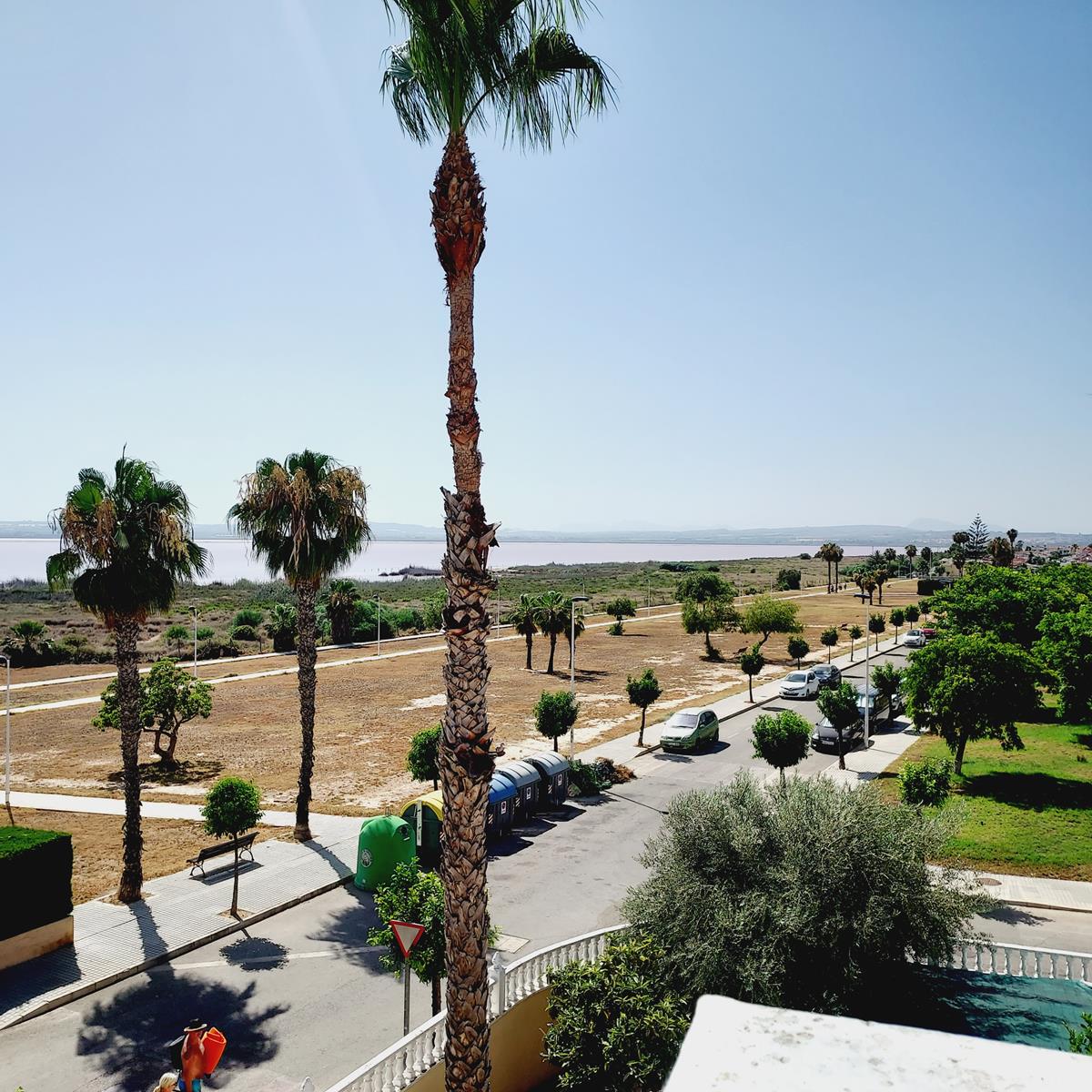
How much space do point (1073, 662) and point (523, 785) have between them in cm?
1683

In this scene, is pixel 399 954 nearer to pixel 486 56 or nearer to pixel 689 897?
pixel 689 897

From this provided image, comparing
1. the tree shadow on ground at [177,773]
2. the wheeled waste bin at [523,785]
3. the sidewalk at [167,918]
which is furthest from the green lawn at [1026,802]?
the tree shadow on ground at [177,773]

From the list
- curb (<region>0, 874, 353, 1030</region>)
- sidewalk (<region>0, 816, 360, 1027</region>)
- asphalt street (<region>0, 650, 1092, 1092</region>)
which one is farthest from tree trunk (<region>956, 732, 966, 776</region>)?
curb (<region>0, 874, 353, 1030</region>)

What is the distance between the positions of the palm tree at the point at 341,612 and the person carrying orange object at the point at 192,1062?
5283 cm

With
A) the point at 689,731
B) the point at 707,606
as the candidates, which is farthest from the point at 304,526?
the point at 707,606

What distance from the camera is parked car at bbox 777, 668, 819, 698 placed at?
133 feet

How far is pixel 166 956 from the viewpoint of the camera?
14234 mm

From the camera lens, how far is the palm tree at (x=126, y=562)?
52.5 ft

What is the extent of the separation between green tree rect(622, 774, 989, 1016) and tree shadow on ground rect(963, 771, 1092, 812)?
13198mm

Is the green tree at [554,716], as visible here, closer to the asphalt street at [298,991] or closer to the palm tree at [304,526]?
the asphalt street at [298,991]

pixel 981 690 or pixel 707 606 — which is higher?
pixel 707 606

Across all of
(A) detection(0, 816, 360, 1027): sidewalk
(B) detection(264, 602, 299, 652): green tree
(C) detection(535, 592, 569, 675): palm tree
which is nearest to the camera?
(A) detection(0, 816, 360, 1027): sidewalk

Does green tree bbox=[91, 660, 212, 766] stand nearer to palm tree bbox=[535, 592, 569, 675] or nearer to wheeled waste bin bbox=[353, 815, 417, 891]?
wheeled waste bin bbox=[353, 815, 417, 891]

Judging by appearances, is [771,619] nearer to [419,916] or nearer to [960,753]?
[960,753]
